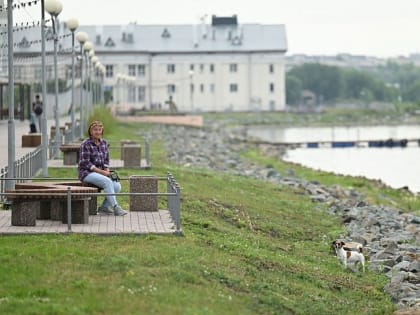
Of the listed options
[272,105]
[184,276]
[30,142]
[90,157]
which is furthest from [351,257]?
[272,105]

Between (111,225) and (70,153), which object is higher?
(70,153)

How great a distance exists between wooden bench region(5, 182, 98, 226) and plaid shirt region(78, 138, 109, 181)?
732mm

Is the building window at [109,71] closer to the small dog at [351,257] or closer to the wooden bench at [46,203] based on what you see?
the small dog at [351,257]

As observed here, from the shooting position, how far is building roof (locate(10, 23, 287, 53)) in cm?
14275

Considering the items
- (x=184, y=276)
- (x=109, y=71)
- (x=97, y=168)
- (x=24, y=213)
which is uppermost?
(x=109, y=71)

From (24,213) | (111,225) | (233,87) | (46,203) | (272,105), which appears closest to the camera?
(24,213)

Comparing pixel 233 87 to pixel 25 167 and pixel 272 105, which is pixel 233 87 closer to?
pixel 272 105

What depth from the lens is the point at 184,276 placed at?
47.2 ft

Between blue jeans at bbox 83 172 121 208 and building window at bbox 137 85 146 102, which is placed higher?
building window at bbox 137 85 146 102

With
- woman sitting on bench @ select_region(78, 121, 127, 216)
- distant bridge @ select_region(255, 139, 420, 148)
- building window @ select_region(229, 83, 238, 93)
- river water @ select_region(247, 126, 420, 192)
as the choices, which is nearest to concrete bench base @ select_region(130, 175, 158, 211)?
woman sitting on bench @ select_region(78, 121, 127, 216)

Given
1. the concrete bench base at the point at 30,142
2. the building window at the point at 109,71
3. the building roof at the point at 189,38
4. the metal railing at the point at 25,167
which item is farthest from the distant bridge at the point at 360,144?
the metal railing at the point at 25,167

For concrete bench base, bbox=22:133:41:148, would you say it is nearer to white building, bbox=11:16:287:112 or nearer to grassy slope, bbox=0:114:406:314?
grassy slope, bbox=0:114:406:314

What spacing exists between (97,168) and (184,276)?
503 centimetres

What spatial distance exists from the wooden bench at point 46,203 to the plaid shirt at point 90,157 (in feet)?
2.40
